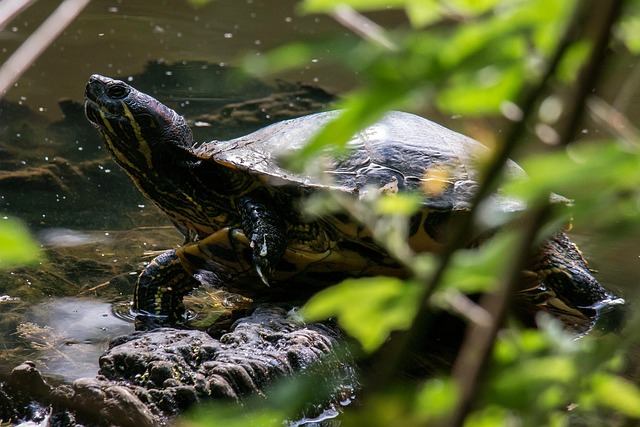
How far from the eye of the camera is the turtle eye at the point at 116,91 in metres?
3.29

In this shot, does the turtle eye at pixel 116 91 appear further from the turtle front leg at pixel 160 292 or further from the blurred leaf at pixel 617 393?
the blurred leaf at pixel 617 393

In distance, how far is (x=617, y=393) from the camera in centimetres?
56

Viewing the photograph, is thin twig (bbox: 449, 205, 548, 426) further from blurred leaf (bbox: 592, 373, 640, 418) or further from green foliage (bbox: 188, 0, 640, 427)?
blurred leaf (bbox: 592, 373, 640, 418)

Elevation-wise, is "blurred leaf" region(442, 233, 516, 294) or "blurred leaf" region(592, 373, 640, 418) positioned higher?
"blurred leaf" region(442, 233, 516, 294)

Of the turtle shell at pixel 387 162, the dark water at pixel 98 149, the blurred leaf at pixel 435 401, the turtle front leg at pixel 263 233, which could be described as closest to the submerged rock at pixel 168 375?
the dark water at pixel 98 149

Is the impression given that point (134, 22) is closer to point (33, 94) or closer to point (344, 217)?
point (33, 94)

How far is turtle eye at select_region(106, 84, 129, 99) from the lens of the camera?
3.29 metres

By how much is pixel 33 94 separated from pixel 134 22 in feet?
6.77

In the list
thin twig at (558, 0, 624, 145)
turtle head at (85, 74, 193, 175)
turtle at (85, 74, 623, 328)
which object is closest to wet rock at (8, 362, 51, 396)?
turtle at (85, 74, 623, 328)

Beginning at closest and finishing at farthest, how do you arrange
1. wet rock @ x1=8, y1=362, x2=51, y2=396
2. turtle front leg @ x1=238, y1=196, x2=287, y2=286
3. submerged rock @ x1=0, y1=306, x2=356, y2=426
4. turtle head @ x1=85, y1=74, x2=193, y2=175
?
submerged rock @ x1=0, y1=306, x2=356, y2=426 < wet rock @ x1=8, y1=362, x2=51, y2=396 < turtle front leg @ x1=238, y1=196, x2=287, y2=286 < turtle head @ x1=85, y1=74, x2=193, y2=175

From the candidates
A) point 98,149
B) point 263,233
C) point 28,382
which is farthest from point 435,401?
point 98,149

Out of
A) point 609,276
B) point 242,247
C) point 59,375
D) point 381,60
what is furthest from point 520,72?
point 609,276

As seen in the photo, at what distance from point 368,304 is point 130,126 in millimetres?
2874

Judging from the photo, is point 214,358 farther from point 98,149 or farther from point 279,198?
point 98,149
